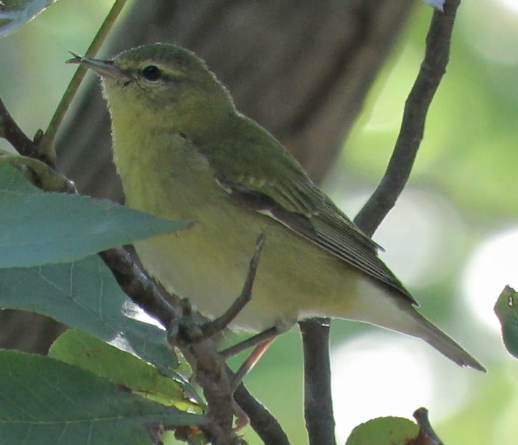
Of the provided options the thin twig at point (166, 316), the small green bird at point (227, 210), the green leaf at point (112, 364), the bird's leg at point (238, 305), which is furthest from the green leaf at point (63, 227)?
the small green bird at point (227, 210)

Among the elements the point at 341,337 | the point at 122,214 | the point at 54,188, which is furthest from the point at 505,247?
the point at 122,214

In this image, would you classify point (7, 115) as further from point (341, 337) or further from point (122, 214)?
point (341, 337)

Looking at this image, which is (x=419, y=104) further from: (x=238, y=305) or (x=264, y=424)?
(x=238, y=305)

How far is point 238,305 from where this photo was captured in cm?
169

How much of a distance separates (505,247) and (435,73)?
201cm

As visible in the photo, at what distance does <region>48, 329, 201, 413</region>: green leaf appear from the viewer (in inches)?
81.3

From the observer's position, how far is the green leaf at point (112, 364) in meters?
2.06

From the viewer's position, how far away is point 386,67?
4.55 meters

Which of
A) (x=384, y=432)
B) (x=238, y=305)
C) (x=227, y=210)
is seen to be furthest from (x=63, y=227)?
(x=227, y=210)

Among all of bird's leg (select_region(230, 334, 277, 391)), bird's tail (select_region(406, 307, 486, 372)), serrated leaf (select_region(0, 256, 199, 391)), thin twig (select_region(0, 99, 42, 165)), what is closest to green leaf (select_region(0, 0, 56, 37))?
thin twig (select_region(0, 99, 42, 165))

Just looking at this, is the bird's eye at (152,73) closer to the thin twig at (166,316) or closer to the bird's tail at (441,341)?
the bird's tail at (441,341)

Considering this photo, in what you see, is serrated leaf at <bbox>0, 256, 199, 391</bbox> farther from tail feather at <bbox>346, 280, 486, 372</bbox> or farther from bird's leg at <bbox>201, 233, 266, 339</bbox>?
tail feather at <bbox>346, 280, 486, 372</bbox>

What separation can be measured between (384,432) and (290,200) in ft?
5.30

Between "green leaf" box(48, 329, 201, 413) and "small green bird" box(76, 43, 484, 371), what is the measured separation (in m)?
0.93
